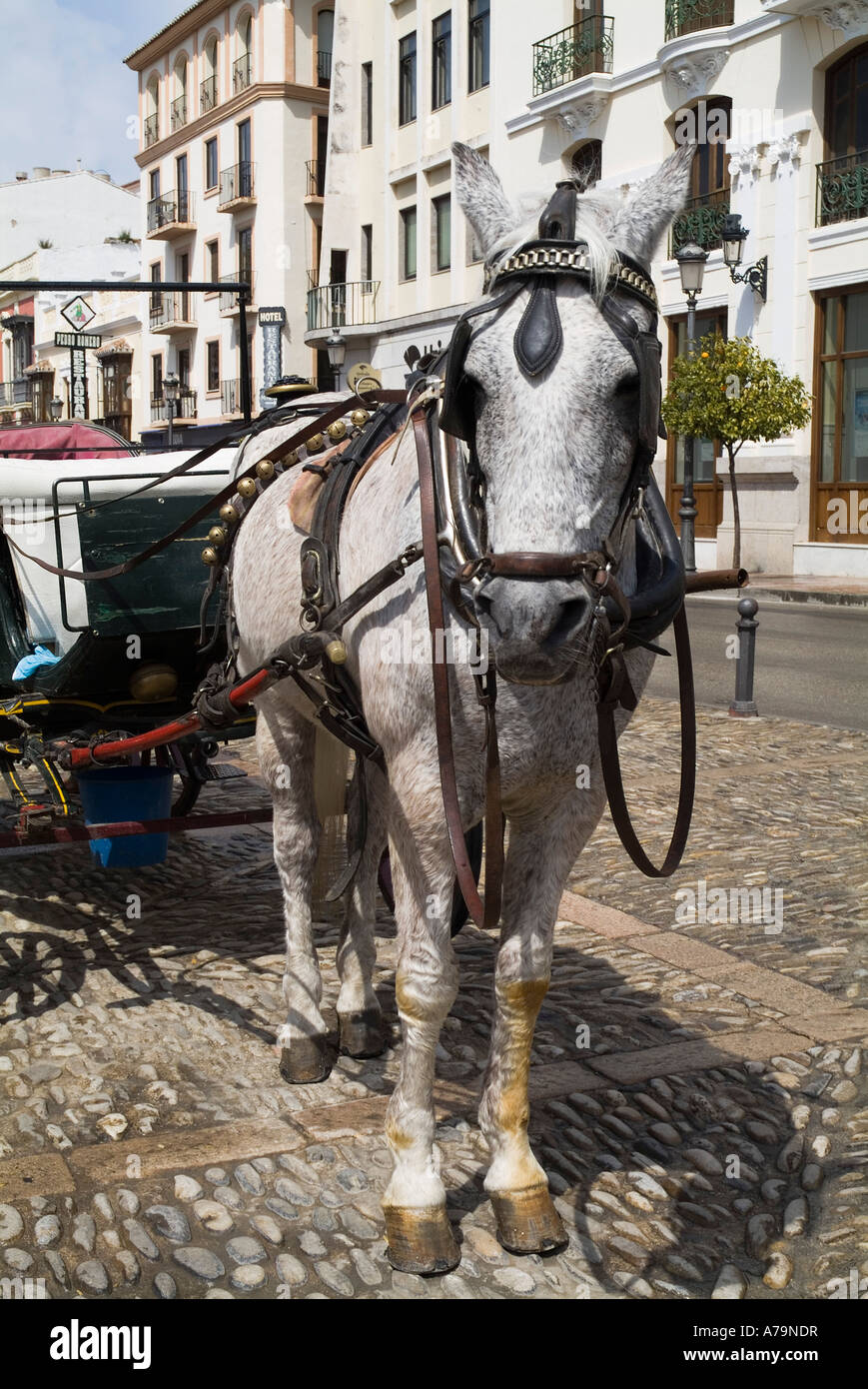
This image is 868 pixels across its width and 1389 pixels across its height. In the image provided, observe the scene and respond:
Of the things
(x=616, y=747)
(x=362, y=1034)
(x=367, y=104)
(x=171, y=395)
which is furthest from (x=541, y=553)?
(x=367, y=104)

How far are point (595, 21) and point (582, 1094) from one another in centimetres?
2993

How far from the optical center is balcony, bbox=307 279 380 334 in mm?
37844

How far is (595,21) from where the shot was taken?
2928 centimetres

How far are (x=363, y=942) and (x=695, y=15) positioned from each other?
26.9 meters

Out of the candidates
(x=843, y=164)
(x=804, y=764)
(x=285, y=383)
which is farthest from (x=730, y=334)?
(x=285, y=383)

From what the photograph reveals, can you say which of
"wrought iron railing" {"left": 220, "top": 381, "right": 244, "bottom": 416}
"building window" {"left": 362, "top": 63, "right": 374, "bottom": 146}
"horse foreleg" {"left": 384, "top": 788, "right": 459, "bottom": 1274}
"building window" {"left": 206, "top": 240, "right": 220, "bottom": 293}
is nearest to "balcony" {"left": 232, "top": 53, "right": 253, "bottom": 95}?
"building window" {"left": 206, "top": 240, "right": 220, "bottom": 293}

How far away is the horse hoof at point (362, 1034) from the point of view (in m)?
4.52

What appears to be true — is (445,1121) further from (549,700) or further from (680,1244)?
(549,700)

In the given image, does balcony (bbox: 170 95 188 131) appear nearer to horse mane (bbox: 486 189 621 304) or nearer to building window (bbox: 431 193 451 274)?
building window (bbox: 431 193 451 274)

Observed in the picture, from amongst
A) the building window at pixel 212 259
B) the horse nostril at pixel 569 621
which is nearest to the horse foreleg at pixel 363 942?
the horse nostril at pixel 569 621

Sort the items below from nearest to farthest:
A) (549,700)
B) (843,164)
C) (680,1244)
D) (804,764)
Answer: (549,700)
(680,1244)
(804,764)
(843,164)

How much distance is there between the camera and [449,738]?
122 inches

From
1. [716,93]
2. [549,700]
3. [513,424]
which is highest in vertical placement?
[716,93]

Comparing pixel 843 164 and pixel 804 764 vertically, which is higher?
pixel 843 164
